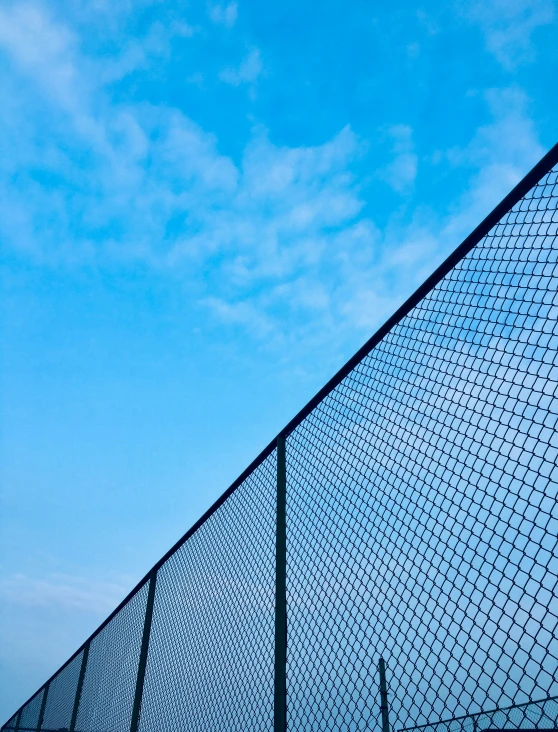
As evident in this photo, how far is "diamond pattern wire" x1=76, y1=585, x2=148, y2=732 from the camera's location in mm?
5164

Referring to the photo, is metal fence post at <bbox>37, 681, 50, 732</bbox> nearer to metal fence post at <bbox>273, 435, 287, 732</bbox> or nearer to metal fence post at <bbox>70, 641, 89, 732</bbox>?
metal fence post at <bbox>70, 641, 89, 732</bbox>

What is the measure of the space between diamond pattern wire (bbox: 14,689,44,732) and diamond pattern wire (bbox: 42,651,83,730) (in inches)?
30.5

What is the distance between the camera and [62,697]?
324 inches

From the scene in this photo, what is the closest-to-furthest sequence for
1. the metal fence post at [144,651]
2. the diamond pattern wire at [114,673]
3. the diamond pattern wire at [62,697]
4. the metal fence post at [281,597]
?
the metal fence post at [281,597] → the metal fence post at [144,651] → the diamond pattern wire at [114,673] → the diamond pattern wire at [62,697]

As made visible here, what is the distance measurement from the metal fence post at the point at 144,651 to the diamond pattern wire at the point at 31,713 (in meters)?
6.19

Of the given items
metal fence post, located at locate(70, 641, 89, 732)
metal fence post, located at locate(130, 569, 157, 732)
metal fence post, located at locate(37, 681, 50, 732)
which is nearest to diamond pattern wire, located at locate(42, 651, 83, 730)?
metal fence post, located at locate(37, 681, 50, 732)

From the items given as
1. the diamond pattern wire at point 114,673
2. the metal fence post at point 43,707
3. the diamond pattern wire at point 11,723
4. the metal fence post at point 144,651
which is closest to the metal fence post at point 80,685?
the diamond pattern wire at point 114,673

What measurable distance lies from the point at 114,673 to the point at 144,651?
4.19 ft

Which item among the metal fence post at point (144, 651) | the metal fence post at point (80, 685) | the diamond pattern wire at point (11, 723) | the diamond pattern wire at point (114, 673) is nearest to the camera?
the metal fence post at point (144, 651)

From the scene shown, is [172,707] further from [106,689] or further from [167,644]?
[106,689]

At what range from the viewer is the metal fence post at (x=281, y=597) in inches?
106

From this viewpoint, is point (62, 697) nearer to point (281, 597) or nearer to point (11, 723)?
point (11, 723)

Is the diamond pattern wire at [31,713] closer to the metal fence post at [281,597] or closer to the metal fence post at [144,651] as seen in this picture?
the metal fence post at [144,651]

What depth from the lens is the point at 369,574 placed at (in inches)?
93.2
